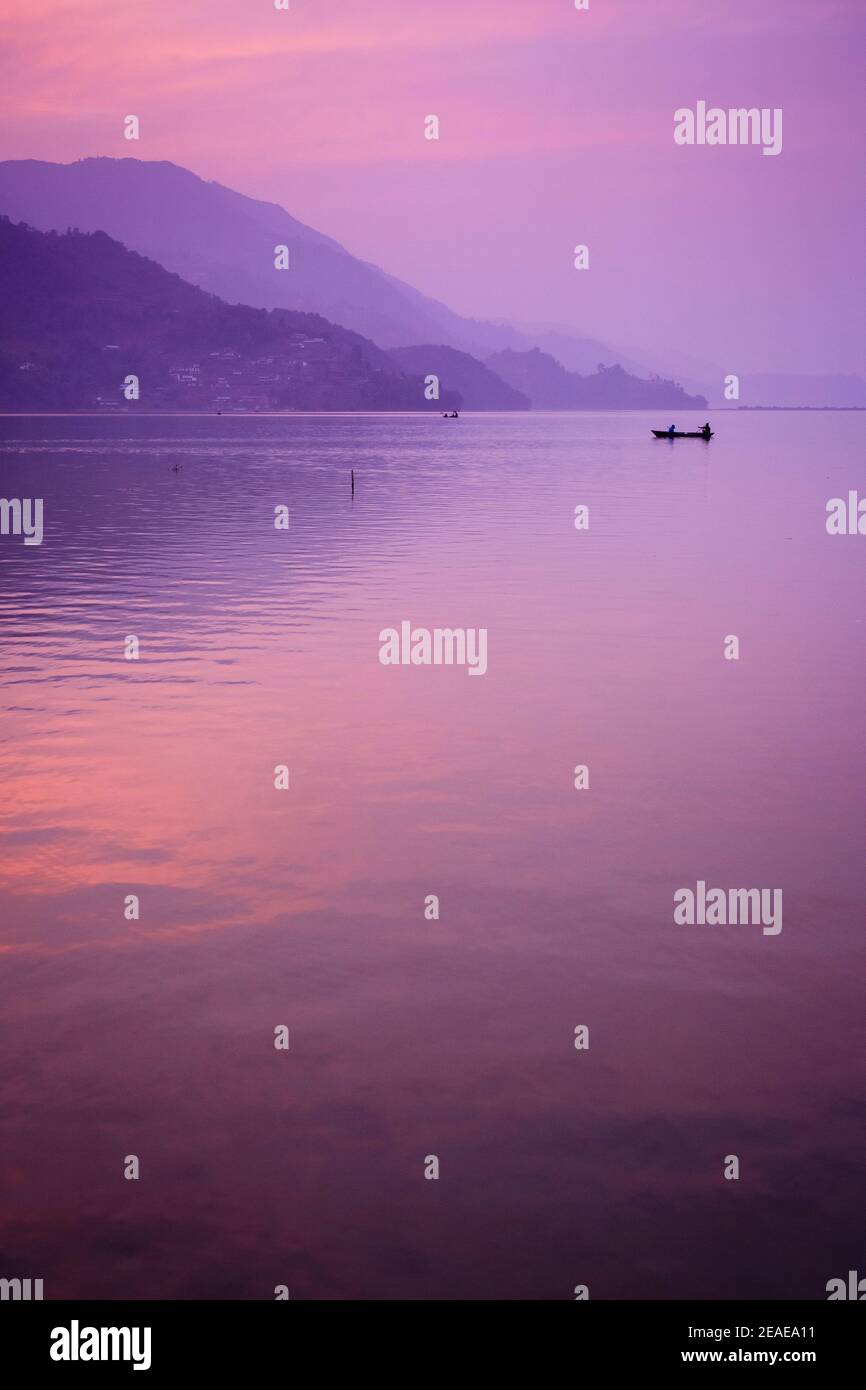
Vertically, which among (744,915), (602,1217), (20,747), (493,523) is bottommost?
(602,1217)

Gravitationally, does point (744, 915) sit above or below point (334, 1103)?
above

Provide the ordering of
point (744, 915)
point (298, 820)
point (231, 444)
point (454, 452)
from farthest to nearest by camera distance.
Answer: point (231, 444) → point (454, 452) → point (298, 820) → point (744, 915)

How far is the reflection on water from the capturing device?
8.33m

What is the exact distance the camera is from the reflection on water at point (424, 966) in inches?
328

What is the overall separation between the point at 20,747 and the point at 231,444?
155 metres

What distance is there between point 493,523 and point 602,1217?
50213 millimetres

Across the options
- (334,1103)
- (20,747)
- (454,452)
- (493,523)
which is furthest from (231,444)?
(334,1103)

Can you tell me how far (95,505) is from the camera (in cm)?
6638

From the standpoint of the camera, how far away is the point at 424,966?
12.0 meters

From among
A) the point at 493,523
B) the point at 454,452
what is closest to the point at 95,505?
the point at 493,523

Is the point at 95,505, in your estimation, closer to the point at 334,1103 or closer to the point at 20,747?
the point at 20,747
